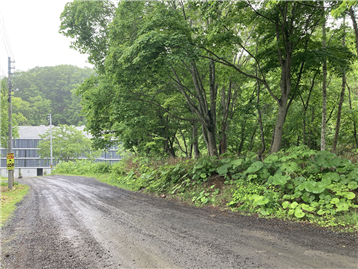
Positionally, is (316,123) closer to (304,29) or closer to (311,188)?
(304,29)

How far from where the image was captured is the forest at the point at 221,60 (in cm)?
729

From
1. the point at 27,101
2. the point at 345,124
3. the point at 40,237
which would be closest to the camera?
the point at 40,237

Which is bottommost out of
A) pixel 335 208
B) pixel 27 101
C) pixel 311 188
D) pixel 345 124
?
pixel 335 208

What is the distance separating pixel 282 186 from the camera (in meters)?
5.84

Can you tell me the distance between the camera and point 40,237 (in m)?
4.68

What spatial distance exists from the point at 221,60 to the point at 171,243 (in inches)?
315

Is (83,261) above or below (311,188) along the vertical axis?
below

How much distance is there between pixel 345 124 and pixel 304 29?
6.86 m

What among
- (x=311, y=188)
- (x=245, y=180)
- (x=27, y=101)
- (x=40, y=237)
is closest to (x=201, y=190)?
(x=245, y=180)

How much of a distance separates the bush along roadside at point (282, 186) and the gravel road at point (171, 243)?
515 millimetres

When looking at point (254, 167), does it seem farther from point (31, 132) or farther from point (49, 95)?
point (49, 95)

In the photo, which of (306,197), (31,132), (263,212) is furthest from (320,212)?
(31,132)

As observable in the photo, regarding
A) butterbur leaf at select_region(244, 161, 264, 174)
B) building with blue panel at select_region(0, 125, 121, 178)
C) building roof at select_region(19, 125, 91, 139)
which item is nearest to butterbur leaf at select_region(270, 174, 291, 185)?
butterbur leaf at select_region(244, 161, 264, 174)

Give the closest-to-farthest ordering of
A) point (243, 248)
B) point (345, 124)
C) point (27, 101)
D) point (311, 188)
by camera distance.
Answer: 1. point (243, 248)
2. point (311, 188)
3. point (345, 124)
4. point (27, 101)
